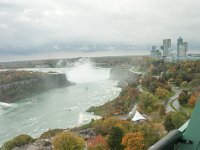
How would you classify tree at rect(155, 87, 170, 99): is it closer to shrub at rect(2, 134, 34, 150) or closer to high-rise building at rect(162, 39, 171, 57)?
shrub at rect(2, 134, 34, 150)

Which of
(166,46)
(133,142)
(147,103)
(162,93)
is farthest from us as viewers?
(166,46)

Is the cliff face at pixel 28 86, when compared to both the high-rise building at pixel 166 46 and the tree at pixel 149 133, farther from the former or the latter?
the tree at pixel 149 133

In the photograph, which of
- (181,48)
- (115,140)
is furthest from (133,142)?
(181,48)

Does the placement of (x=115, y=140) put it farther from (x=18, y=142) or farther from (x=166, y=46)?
(x=166, y=46)

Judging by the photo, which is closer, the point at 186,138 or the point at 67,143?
the point at 186,138

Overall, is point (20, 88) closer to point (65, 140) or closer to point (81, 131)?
point (81, 131)

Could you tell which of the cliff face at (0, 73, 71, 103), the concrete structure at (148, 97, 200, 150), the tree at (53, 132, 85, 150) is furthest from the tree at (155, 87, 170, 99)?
the concrete structure at (148, 97, 200, 150)

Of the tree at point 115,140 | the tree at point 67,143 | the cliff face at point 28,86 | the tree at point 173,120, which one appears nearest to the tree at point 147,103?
the tree at point 173,120
